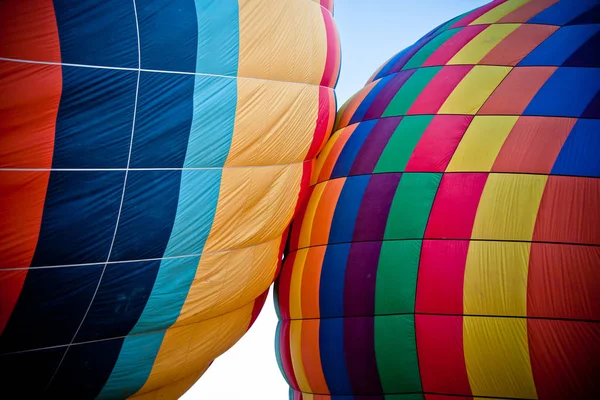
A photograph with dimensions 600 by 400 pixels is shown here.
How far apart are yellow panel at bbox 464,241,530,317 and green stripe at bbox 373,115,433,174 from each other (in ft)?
1.93

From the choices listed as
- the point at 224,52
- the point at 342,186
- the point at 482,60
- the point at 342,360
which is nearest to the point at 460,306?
the point at 342,360

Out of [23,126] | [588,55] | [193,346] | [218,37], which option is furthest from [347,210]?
[23,126]

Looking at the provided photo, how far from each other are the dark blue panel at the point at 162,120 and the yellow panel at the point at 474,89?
1335 millimetres

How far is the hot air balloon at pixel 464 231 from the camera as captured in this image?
305 centimetres

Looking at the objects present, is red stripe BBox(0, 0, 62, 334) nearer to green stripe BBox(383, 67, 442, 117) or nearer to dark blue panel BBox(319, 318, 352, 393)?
dark blue panel BBox(319, 318, 352, 393)

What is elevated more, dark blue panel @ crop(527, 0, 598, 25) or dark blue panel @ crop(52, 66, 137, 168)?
dark blue panel @ crop(527, 0, 598, 25)

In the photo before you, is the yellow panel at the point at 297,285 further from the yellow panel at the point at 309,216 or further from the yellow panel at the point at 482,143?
the yellow panel at the point at 482,143

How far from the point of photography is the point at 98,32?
268 centimetres

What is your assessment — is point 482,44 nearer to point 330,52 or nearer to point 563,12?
point 563,12

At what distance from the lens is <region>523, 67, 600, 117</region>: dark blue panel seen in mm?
3287

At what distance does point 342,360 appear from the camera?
11.4ft

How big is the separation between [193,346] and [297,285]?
2.12 ft

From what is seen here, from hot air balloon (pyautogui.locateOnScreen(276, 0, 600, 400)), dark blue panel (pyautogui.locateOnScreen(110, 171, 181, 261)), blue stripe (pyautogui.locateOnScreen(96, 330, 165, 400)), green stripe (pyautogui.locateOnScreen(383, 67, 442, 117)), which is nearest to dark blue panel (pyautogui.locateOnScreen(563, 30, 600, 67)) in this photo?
hot air balloon (pyautogui.locateOnScreen(276, 0, 600, 400))

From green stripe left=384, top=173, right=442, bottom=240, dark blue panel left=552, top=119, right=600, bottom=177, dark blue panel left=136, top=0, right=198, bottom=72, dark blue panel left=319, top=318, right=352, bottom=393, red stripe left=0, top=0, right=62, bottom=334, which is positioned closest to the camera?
red stripe left=0, top=0, right=62, bottom=334
